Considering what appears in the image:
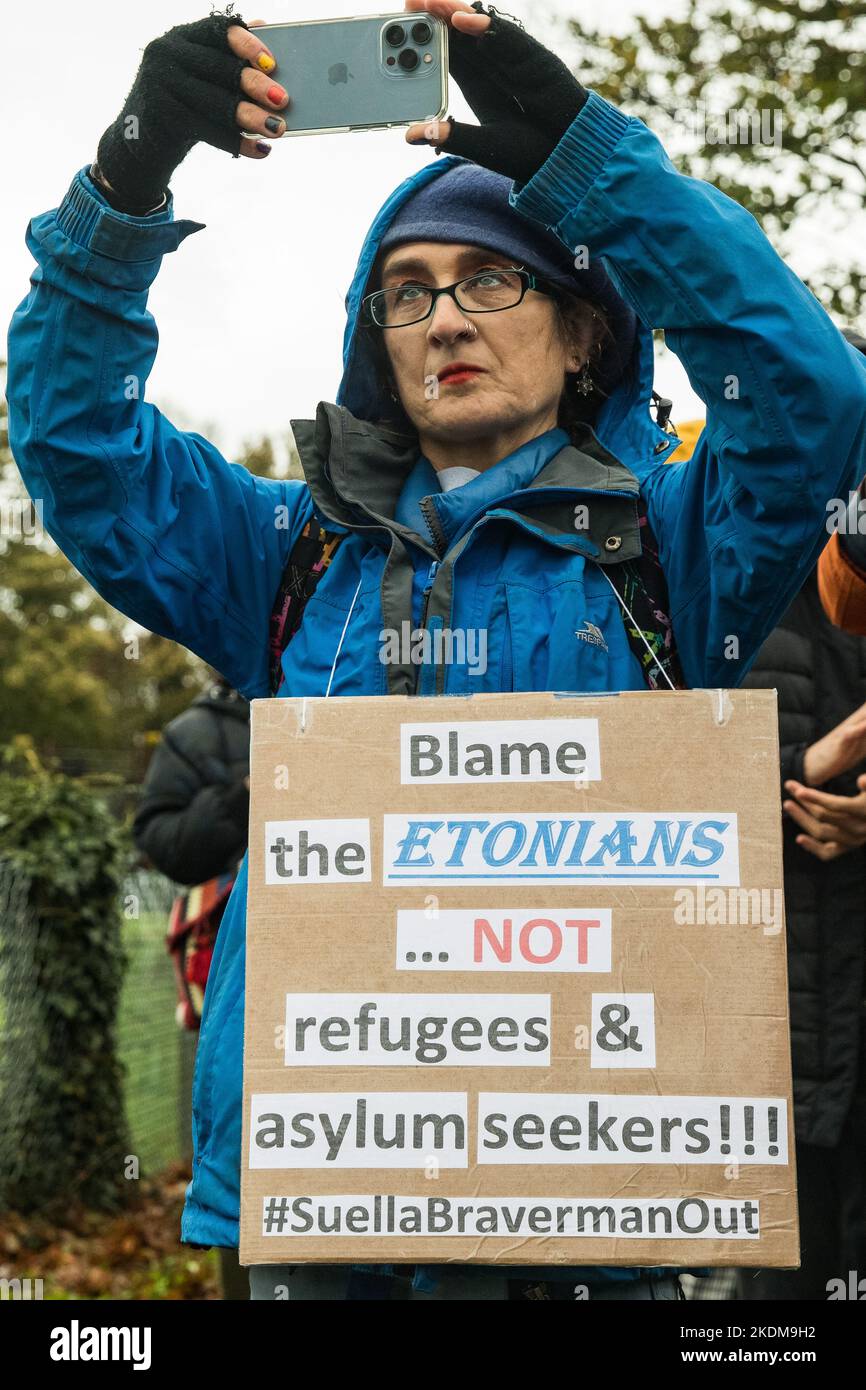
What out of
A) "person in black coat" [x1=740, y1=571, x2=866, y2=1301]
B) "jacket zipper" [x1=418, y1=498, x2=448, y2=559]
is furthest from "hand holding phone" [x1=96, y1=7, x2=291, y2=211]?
"person in black coat" [x1=740, y1=571, x2=866, y2=1301]

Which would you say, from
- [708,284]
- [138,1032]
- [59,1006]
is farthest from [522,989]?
→ [138,1032]

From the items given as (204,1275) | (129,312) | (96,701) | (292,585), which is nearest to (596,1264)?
(292,585)

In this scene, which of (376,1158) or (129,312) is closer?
(376,1158)

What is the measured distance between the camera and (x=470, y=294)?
2568mm

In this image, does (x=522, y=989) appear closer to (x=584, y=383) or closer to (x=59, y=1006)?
(x=584, y=383)

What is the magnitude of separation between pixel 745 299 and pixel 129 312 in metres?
0.93

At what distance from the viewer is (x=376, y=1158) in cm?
200

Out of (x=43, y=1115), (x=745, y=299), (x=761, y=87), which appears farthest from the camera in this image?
(x=761, y=87)

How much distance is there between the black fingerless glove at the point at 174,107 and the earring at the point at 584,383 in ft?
2.51

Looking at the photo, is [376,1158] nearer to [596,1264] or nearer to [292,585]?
[596,1264]

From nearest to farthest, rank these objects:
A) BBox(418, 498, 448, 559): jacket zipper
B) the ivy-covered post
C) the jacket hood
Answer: BBox(418, 498, 448, 559): jacket zipper, the jacket hood, the ivy-covered post

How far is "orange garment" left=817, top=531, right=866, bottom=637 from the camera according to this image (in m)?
3.20

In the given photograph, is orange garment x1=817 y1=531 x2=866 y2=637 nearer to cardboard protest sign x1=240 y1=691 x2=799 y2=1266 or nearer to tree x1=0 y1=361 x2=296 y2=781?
cardboard protest sign x1=240 y1=691 x2=799 y2=1266

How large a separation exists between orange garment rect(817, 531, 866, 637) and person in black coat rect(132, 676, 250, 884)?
6.69 ft
